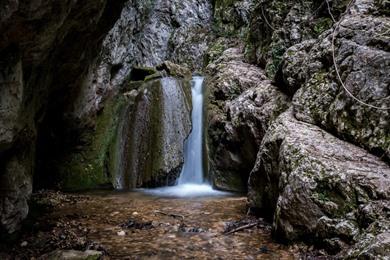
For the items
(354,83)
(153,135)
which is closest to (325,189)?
(354,83)

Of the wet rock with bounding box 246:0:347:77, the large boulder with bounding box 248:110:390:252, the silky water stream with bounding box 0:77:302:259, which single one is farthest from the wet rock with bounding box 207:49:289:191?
the large boulder with bounding box 248:110:390:252

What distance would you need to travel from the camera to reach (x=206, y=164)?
10.6 metres

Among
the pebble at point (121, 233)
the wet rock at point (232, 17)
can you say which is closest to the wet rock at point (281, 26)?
the wet rock at point (232, 17)

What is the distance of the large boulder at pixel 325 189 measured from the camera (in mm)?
4409

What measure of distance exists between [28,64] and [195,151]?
6.66 m

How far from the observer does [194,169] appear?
10680 mm

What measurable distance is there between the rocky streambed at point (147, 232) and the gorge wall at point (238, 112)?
0.42 metres

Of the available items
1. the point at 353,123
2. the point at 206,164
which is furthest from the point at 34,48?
the point at 206,164

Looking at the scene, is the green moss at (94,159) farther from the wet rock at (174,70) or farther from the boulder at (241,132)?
the boulder at (241,132)

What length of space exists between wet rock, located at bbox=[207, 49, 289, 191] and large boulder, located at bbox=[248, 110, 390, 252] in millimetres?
2888

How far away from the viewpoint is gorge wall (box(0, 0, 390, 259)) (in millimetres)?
4508

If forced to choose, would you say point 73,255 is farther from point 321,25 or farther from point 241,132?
point 321,25

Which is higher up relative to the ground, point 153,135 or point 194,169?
point 153,135

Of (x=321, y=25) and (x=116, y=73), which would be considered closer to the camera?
(x=321, y=25)
